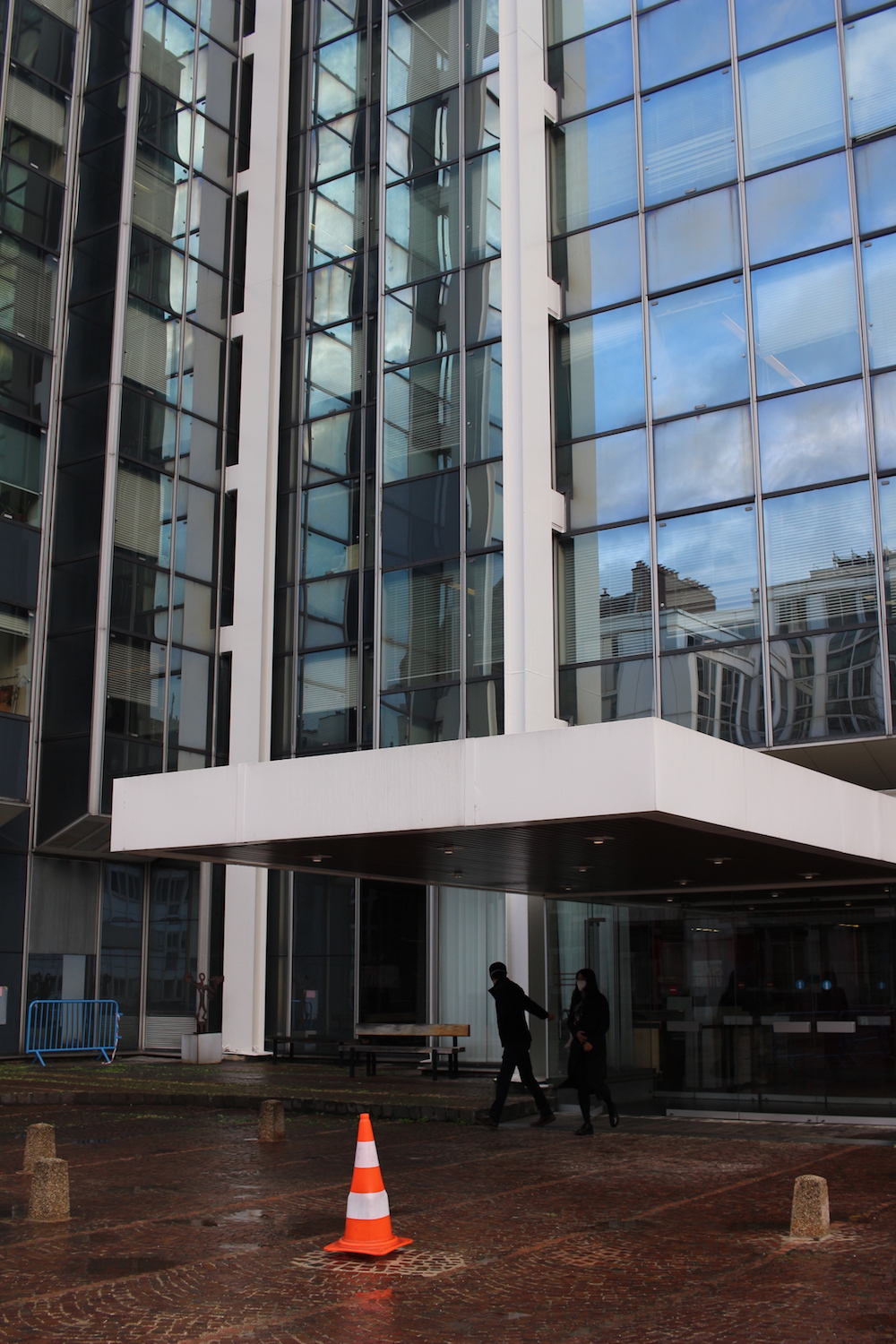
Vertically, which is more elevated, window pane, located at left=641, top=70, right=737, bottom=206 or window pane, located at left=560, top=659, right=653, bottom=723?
window pane, located at left=641, top=70, right=737, bottom=206

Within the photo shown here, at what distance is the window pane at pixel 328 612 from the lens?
84.3 feet

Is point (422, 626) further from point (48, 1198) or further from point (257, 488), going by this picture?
point (48, 1198)

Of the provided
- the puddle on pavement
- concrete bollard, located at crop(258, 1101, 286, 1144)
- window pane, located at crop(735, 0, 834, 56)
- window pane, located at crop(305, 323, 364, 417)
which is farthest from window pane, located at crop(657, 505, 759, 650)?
the puddle on pavement

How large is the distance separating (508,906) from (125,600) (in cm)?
1064

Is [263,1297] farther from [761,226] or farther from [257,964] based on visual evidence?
[257,964]

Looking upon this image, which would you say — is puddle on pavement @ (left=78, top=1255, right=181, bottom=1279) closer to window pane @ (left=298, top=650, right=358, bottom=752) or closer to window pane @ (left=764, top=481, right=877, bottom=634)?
window pane @ (left=764, top=481, right=877, bottom=634)

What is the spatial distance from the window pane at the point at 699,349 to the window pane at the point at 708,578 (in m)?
1.97

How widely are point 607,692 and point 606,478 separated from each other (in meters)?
3.64

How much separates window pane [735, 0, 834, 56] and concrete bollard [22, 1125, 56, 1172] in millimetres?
18970

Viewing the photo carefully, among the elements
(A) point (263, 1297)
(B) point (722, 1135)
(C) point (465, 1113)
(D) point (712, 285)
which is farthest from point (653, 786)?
(D) point (712, 285)

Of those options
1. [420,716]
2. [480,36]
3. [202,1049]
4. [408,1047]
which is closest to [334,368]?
[480,36]

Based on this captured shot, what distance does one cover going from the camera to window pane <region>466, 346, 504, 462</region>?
886 inches

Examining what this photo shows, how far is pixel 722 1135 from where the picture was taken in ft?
46.3

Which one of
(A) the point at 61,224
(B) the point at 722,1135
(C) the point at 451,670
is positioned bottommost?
(B) the point at 722,1135
